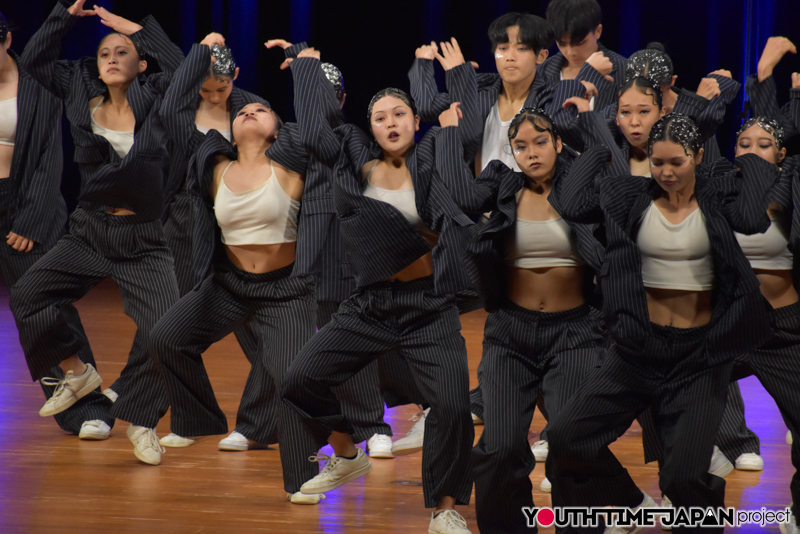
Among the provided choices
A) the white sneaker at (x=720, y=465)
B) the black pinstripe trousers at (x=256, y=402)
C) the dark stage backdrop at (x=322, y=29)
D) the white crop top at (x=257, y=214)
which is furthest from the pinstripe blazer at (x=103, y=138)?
the dark stage backdrop at (x=322, y=29)

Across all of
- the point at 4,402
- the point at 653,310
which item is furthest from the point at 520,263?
the point at 4,402

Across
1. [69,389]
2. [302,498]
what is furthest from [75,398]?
[302,498]

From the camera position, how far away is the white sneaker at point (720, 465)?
3734 mm

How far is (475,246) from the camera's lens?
3.13 m

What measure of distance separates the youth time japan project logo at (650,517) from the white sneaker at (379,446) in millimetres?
1005

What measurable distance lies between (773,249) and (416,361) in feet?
4.03

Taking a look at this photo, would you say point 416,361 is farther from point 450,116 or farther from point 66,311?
point 66,311

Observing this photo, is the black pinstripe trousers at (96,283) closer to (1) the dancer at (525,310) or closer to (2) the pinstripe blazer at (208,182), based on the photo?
(2) the pinstripe blazer at (208,182)

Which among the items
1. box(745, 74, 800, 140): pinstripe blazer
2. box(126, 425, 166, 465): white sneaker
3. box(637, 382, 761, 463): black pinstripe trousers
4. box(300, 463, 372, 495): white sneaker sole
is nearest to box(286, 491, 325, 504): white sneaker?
box(300, 463, 372, 495): white sneaker sole

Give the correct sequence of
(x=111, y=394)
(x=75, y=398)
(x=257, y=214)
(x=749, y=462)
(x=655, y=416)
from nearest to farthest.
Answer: (x=655, y=416)
(x=257, y=214)
(x=749, y=462)
(x=75, y=398)
(x=111, y=394)

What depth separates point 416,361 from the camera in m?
3.31

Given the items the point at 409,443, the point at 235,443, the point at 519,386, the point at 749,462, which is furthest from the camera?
the point at 235,443

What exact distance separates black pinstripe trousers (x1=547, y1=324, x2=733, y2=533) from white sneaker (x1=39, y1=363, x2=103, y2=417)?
2240 mm

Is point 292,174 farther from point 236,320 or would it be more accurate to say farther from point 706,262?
point 706,262
